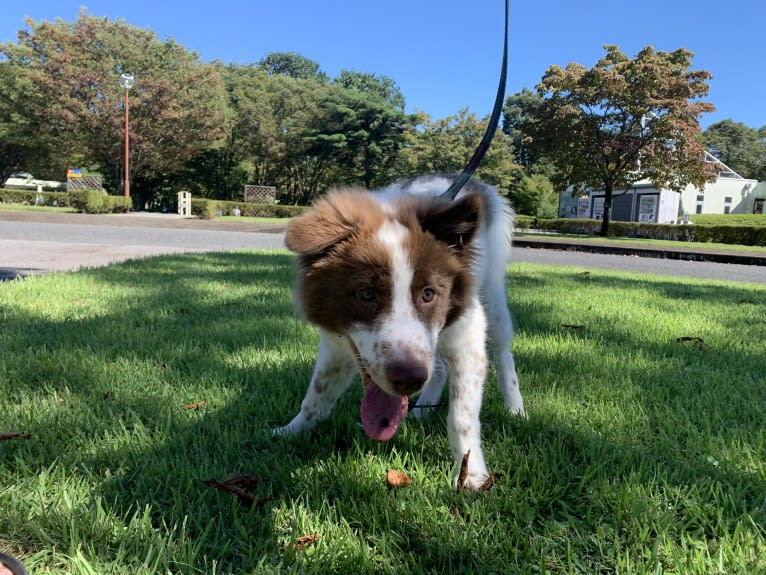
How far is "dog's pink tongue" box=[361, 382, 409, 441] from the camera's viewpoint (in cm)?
211

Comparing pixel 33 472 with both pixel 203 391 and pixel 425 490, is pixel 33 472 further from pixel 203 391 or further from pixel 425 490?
pixel 425 490

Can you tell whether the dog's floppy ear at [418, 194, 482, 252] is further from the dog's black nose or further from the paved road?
the paved road

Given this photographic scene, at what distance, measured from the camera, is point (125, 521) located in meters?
1.88

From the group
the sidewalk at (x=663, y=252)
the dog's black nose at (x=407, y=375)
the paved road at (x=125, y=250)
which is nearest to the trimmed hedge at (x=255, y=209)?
the paved road at (x=125, y=250)

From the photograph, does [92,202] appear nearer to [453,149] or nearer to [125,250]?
[125,250]

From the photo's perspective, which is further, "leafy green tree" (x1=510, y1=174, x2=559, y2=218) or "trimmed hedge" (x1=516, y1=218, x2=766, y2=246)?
"leafy green tree" (x1=510, y1=174, x2=559, y2=218)

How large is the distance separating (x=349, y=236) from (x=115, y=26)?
42.3 metres

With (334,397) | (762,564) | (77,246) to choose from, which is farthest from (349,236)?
(77,246)

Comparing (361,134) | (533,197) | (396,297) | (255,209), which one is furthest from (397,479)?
(533,197)

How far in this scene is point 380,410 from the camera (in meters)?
2.13

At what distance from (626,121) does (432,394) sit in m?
27.5

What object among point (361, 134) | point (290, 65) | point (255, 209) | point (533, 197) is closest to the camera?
point (255, 209)

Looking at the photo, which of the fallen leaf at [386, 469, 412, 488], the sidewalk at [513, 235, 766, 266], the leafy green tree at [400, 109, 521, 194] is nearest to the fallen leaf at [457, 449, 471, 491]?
the fallen leaf at [386, 469, 412, 488]

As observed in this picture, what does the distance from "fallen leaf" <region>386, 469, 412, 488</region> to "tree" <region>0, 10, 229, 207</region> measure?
38124mm
